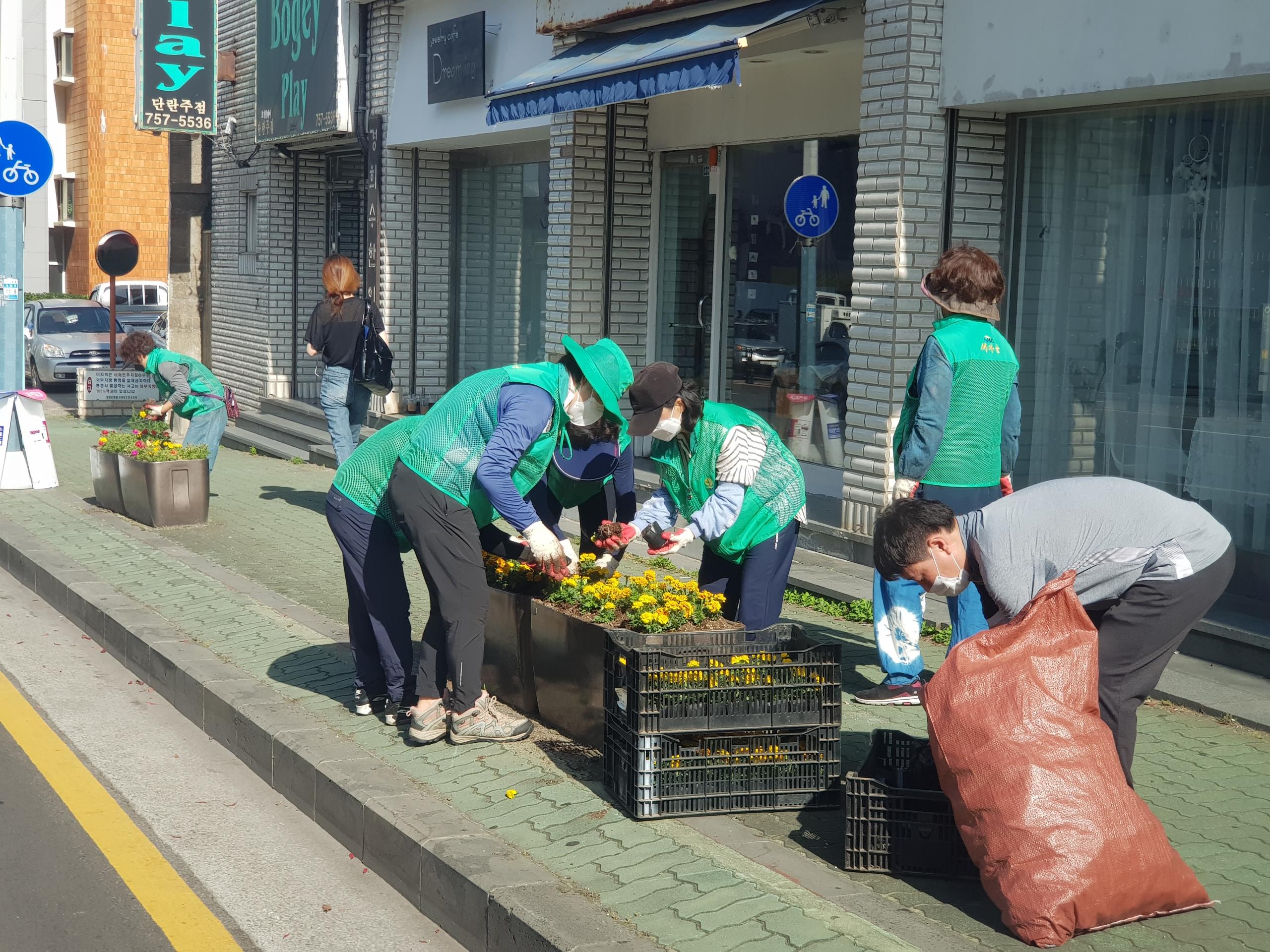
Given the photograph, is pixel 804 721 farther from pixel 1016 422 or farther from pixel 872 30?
pixel 872 30

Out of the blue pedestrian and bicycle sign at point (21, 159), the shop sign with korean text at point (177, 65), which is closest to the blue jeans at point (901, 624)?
the blue pedestrian and bicycle sign at point (21, 159)

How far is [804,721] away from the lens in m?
4.65

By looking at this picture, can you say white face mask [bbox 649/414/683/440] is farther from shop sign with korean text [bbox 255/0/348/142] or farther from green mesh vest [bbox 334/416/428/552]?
shop sign with korean text [bbox 255/0/348/142]

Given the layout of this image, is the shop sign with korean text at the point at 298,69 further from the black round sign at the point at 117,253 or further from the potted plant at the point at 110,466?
the potted plant at the point at 110,466

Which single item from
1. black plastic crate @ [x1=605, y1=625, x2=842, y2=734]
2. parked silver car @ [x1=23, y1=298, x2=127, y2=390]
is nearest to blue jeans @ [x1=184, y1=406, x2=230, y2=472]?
black plastic crate @ [x1=605, y1=625, x2=842, y2=734]

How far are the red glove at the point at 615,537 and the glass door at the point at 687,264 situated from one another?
257 inches

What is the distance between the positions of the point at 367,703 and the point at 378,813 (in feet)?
4.01

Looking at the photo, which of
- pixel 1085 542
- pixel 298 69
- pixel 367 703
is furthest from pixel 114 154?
pixel 1085 542

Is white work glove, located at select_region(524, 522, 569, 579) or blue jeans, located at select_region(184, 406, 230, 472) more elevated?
white work glove, located at select_region(524, 522, 569, 579)

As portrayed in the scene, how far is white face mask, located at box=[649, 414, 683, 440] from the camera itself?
5184 millimetres

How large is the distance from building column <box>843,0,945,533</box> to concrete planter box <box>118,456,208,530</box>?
5.12 m

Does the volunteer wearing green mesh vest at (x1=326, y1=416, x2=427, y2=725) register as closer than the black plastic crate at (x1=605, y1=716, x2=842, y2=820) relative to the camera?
No

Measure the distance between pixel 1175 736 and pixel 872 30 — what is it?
4850 mm

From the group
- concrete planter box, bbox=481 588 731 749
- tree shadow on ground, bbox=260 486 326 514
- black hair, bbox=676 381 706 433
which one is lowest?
tree shadow on ground, bbox=260 486 326 514
